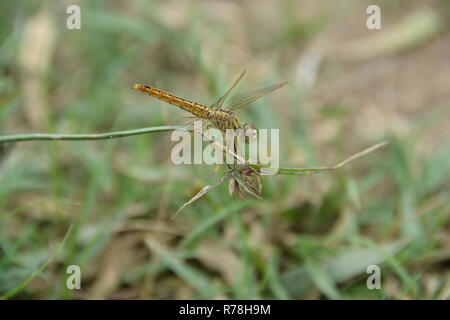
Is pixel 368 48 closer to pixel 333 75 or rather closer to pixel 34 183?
pixel 333 75

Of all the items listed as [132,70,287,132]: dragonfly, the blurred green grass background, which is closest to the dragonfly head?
[132,70,287,132]: dragonfly

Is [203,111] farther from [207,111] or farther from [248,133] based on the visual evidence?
[248,133]

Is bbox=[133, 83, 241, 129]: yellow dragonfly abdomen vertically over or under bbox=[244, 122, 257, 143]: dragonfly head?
over

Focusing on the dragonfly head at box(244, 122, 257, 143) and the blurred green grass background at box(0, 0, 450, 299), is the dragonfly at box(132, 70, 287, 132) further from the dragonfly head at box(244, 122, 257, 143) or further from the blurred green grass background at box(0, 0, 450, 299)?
the blurred green grass background at box(0, 0, 450, 299)

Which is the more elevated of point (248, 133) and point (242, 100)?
point (242, 100)

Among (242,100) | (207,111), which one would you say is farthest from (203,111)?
(242,100)

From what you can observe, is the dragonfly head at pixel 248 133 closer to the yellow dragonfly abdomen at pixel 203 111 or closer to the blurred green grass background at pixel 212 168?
the yellow dragonfly abdomen at pixel 203 111

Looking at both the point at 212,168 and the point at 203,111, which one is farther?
the point at 212,168

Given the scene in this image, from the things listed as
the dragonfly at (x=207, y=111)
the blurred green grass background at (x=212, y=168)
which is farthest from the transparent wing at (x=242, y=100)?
the blurred green grass background at (x=212, y=168)

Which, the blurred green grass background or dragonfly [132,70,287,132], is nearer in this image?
dragonfly [132,70,287,132]
